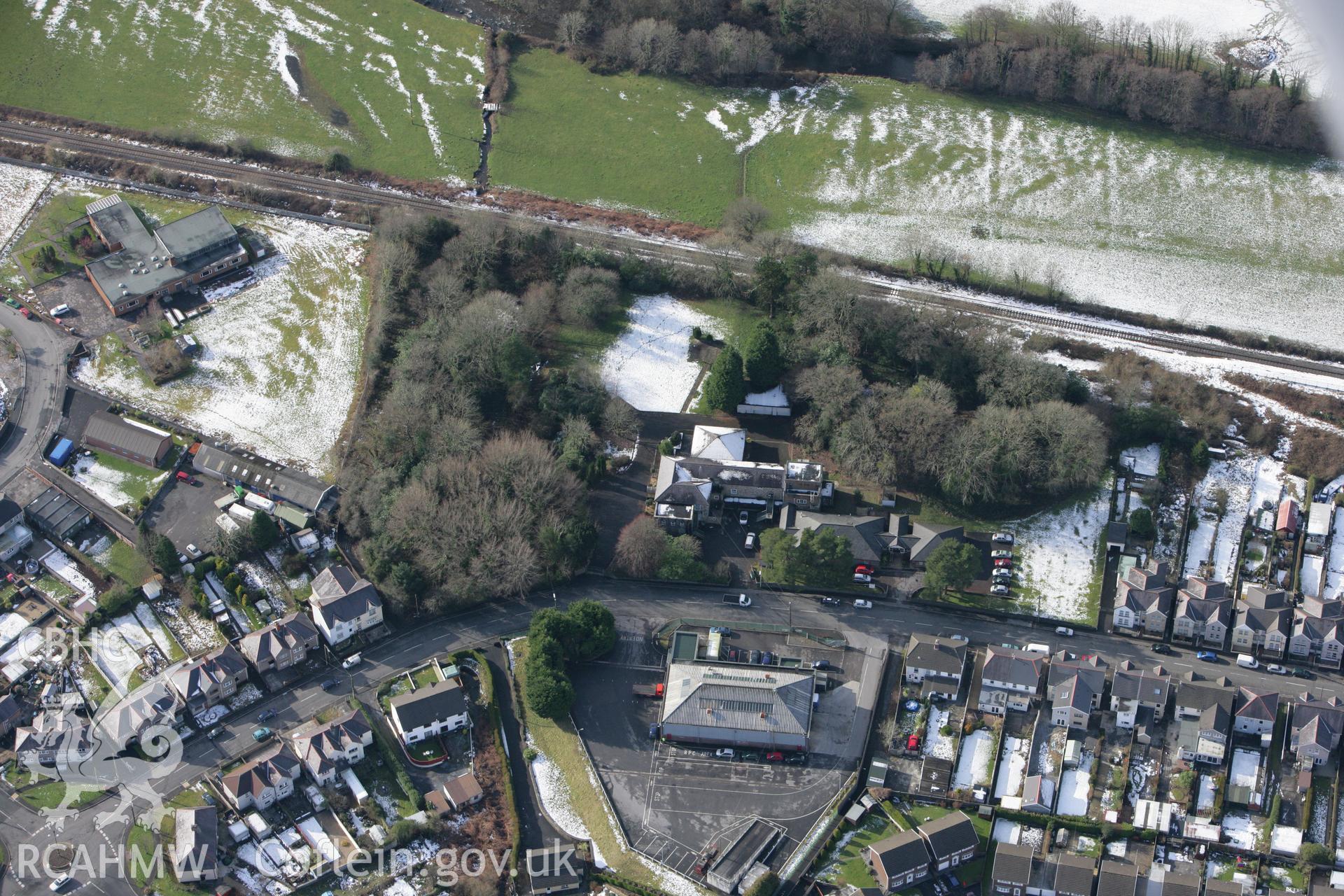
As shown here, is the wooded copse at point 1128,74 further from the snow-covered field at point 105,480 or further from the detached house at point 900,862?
the snow-covered field at point 105,480

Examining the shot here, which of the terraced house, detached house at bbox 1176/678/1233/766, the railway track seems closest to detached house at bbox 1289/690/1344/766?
detached house at bbox 1176/678/1233/766

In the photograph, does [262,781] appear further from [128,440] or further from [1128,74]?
[1128,74]

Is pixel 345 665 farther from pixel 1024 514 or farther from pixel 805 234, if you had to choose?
pixel 805 234

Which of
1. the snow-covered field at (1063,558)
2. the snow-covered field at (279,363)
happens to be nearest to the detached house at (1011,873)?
the snow-covered field at (1063,558)

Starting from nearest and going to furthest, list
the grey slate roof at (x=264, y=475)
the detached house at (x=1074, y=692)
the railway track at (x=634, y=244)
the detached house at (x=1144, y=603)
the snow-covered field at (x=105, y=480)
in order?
the detached house at (x=1074, y=692)
the detached house at (x=1144, y=603)
the grey slate roof at (x=264, y=475)
the snow-covered field at (x=105, y=480)
the railway track at (x=634, y=244)

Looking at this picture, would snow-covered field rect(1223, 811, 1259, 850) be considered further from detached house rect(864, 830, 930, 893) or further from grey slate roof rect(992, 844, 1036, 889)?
detached house rect(864, 830, 930, 893)

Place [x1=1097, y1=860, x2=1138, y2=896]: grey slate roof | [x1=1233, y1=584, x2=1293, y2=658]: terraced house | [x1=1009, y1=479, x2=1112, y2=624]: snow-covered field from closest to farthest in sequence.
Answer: [x1=1097, y1=860, x2=1138, y2=896]: grey slate roof
[x1=1233, y1=584, x2=1293, y2=658]: terraced house
[x1=1009, y1=479, x2=1112, y2=624]: snow-covered field

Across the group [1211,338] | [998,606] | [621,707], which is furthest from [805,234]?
[621,707]
